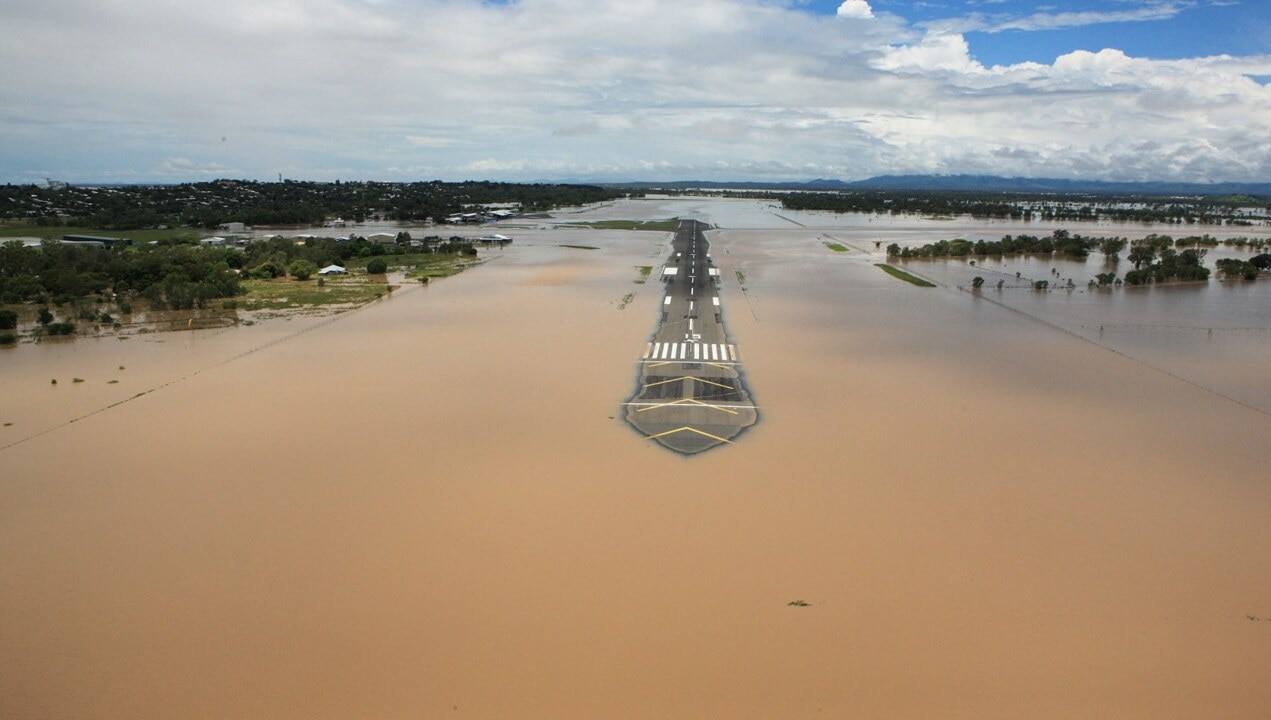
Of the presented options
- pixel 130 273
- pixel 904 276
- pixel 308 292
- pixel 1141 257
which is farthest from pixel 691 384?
pixel 1141 257

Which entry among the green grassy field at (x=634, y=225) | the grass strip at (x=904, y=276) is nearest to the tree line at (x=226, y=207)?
the green grassy field at (x=634, y=225)

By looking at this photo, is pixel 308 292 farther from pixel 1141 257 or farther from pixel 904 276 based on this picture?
pixel 1141 257

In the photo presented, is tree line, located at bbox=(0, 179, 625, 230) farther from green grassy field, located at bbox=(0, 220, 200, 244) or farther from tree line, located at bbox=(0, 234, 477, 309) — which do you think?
tree line, located at bbox=(0, 234, 477, 309)

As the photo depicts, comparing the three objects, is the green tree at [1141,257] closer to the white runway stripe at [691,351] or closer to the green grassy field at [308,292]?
the white runway stripe at [691,351]

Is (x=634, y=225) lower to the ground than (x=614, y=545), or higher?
higher

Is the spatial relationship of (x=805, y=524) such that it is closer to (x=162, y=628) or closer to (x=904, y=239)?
(x=162, y=628)

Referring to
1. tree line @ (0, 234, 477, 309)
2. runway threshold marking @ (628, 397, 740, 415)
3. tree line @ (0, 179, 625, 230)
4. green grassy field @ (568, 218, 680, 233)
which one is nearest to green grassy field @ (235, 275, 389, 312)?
tree line @ (0, 234, 477, 309)

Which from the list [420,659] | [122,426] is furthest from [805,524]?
[122,426]
